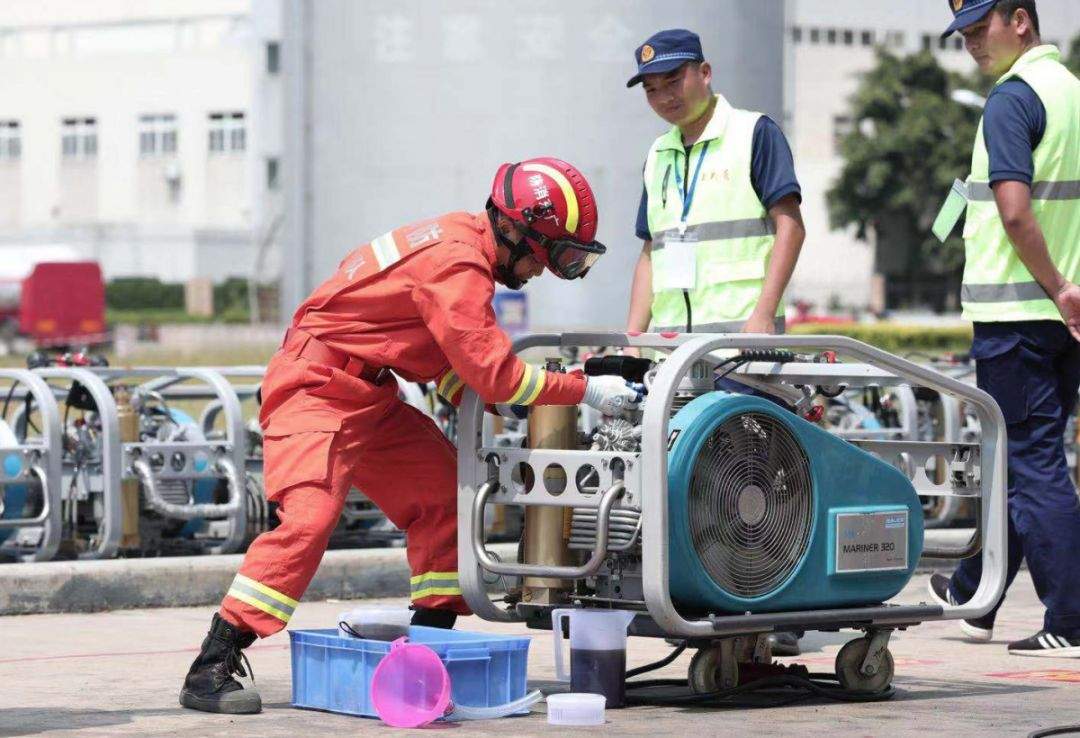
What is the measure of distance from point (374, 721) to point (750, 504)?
1.22 m

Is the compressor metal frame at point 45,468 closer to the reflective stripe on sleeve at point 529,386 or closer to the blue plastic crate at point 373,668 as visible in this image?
the blue plastic crate at point 373,668

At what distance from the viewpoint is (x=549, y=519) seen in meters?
6.13

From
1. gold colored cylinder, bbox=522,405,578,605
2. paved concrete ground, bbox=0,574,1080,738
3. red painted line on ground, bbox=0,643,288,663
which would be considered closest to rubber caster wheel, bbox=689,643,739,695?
paved concrete ground, bbox=0,574,1080,738

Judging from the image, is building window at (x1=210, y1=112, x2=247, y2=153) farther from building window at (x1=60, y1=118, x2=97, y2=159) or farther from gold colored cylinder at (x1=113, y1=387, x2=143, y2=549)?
gold colored cylinder at (x1=113, y1=387, x2=143, y2=549)

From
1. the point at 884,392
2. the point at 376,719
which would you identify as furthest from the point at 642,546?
the point at 884,392

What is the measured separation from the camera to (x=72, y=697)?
6402 millimetres

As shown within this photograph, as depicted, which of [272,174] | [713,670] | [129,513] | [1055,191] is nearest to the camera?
[713,670]

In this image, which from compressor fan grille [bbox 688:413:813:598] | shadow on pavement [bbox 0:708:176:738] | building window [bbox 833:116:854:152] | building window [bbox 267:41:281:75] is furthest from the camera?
building window [bbox 833:116:854:152]

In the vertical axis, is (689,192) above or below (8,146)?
below

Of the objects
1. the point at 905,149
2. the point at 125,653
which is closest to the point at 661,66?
the point at 125,653

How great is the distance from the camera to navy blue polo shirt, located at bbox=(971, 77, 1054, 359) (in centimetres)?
736

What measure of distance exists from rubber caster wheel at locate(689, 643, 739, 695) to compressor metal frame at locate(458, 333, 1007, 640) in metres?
0.19

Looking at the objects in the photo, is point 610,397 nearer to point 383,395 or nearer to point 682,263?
point 383,395

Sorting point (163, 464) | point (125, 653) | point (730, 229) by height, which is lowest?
point (125, 653)
